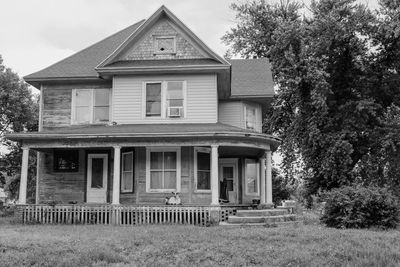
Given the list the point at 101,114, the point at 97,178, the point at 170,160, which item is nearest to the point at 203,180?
the point at 170,160

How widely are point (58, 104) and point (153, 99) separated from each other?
4.51 metres

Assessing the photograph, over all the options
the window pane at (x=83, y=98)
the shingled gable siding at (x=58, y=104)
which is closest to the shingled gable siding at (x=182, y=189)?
the window pane at (x=83, y=98)

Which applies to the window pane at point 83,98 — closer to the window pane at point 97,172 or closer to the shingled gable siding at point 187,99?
the shingled gable siding at point 187,99

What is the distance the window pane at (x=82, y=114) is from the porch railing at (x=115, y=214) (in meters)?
4.61

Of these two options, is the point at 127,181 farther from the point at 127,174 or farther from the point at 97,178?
the point at 97,178

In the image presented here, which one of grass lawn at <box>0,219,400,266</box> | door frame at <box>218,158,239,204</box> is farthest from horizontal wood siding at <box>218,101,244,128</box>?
grass lawn at <box>0,219,400,266</box>

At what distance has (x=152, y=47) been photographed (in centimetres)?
2222

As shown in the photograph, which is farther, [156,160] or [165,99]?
[165,99]

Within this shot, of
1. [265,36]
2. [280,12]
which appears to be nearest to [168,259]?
[265,36]

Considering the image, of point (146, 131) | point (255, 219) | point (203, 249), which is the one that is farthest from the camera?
point (146, 131)

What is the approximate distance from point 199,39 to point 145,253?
453 inches

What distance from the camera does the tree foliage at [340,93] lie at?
91.5 feet

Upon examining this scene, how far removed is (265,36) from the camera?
34531 mm

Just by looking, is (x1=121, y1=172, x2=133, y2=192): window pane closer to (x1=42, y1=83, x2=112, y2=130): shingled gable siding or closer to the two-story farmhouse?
the two-story farmhouse
